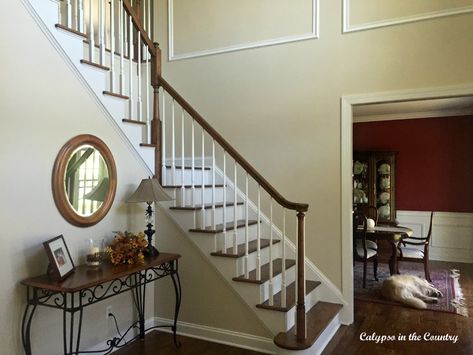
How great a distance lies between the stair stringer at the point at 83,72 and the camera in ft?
8.41

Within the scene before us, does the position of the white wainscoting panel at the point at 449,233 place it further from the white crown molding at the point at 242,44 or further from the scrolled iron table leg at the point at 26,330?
the scrolled iron table leg at the point at 26,330

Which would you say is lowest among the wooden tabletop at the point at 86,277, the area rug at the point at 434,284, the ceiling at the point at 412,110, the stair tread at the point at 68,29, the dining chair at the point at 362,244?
the area rug at the point at 434,284

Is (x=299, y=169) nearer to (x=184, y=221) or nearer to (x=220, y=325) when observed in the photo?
(x=184, y=221)

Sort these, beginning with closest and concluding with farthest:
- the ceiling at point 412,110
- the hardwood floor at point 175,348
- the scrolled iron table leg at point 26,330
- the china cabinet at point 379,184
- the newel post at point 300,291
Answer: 1. the scrolled iron table leg at point 26,330
2. the newel post at point 300,291
3. the hardwood floor at point 175,348
4. the ceiling at point 412,110
5. the china cabinet at point 379,184

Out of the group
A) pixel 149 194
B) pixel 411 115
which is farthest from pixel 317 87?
pixel 411 115

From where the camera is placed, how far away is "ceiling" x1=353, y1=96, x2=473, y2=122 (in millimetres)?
5855

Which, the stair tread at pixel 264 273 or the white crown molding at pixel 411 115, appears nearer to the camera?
the stair tread at pixel 264 273

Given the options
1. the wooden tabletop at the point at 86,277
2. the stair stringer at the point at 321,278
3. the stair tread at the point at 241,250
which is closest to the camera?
the wooden tabletop at the point at 86,277

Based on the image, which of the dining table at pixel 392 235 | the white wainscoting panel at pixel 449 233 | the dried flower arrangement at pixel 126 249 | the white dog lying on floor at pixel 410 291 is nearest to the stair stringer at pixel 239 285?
the dried flower arrangement at pixel 126 249

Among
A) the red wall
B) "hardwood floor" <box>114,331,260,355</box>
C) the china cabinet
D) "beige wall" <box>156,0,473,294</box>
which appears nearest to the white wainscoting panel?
the red wall

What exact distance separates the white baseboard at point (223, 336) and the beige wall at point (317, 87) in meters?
1.05

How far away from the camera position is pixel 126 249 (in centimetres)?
282

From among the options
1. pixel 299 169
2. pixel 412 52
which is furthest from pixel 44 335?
pixel 412 52

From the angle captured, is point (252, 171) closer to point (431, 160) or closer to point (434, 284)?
point (434, 284)
